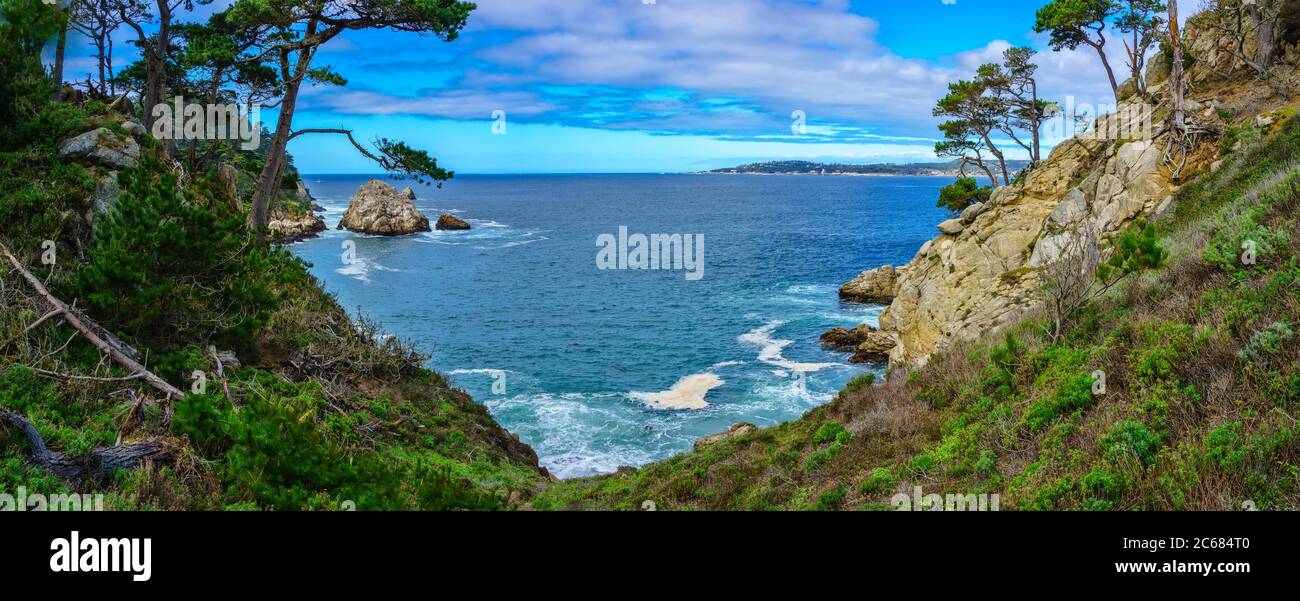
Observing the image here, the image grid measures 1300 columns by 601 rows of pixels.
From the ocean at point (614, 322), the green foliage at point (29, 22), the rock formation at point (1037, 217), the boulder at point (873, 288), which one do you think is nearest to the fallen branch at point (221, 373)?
the green foliage at point (29, 22)

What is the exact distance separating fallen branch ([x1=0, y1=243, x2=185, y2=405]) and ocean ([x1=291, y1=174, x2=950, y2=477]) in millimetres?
14482

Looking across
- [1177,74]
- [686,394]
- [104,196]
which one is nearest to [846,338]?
[686,394]

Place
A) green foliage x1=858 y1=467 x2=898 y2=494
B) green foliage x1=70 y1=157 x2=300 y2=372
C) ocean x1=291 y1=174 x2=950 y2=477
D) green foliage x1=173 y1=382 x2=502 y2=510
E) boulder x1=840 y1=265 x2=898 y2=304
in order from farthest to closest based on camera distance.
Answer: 1. boulder x1=840 y1=265 x2=898 y2=304
2. ocean x1=291 y1=174 x2=950 y2=477
3. green foliage x1=70 y1=157 x2=300 y2=372
4. green foliage x1=858 y1=467 x2=898 y2=494
5. green foliage x1=173 y1=382 x2=502 y2=510

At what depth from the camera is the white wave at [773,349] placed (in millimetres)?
34562

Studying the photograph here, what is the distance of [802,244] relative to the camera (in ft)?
262

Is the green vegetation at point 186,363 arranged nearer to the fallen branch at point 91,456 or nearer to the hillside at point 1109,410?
the fallen branch at point 91,456

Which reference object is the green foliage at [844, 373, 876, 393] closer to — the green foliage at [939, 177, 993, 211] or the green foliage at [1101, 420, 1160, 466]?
the green foliage at [1101, 420, 1160, 466]

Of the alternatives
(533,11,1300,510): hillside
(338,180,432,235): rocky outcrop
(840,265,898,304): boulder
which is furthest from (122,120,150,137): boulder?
(338,180,432,235): rocky outcrop

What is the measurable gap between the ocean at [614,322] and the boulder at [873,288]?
168 cm

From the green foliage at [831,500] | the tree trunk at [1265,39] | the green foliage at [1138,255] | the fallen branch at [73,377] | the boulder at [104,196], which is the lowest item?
the green foliage at [831,500]

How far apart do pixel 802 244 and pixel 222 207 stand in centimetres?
7099

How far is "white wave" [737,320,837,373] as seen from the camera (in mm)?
34562
